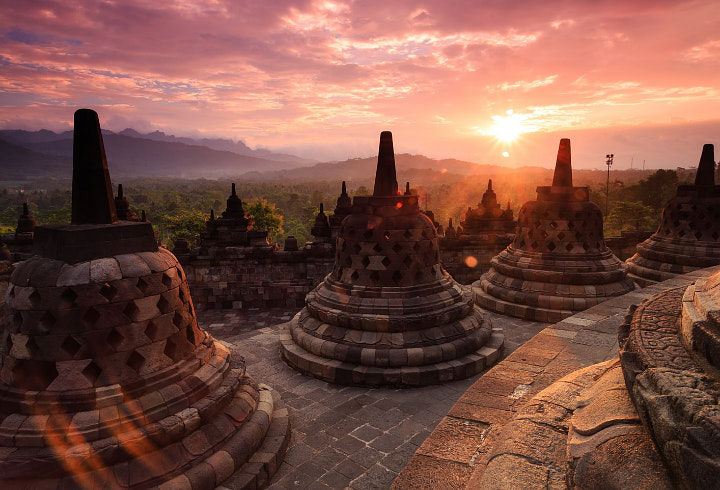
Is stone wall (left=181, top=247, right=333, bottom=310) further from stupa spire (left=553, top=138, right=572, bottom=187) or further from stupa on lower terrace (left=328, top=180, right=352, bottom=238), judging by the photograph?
stupa spire (left=553, top=138, right=572, bottom=187)

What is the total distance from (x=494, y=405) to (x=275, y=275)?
1332 centimetres

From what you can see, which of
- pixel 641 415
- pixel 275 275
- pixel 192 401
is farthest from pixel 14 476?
pixel 275 275

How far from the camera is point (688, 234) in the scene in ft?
35.4

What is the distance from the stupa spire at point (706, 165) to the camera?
35.8ft

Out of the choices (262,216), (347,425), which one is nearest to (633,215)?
(262,216)

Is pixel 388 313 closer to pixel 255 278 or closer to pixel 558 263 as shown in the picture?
pixel 558 263

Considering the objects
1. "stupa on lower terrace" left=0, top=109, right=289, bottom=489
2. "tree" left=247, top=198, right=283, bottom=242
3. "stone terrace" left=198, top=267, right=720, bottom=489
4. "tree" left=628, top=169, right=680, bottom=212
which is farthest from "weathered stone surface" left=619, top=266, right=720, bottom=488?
"tree" left=628, top=169, right=680, bottom=212

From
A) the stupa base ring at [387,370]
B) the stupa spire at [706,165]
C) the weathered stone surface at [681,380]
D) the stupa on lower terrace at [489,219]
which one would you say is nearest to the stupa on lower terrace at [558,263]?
the stupa base ring at [387,370]

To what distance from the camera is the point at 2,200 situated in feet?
362

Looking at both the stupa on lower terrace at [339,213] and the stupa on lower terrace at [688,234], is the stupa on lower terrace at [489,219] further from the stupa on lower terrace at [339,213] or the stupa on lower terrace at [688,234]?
the stupa on lower terrace at [688,234]

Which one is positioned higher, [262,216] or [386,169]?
[386,169]

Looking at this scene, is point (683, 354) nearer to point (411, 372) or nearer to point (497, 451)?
point (497, 451)

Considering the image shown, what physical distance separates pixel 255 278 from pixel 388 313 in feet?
35.0

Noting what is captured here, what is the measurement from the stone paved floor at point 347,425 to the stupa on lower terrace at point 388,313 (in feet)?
0.89
